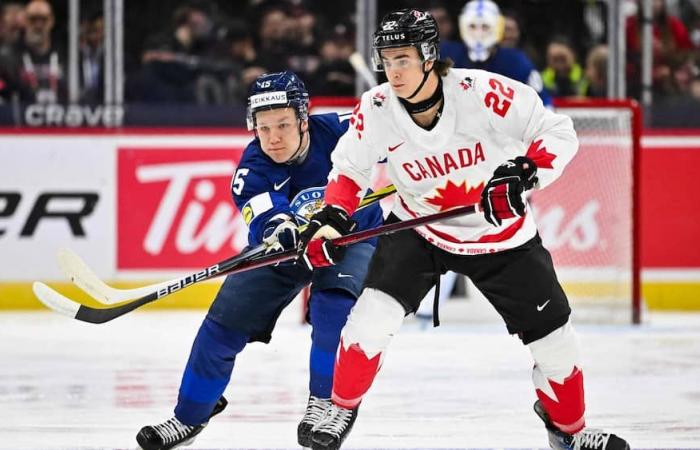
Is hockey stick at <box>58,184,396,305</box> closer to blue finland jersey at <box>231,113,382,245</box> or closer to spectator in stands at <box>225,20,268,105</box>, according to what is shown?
blue finland jersey at <box>231,113,382,245</box>

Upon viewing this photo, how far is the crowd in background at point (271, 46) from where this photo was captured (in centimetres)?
752

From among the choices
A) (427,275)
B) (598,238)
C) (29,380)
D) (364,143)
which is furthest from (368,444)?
(598,238)

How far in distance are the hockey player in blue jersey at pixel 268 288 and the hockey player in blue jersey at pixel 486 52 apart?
285cm

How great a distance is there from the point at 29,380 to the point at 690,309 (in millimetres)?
3792

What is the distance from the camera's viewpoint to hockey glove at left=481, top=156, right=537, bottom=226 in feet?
11.2

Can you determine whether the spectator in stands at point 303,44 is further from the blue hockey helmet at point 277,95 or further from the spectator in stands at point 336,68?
the blue hockey helmet at point 277,95

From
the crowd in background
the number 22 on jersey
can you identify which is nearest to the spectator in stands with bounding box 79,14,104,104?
the crowd in background

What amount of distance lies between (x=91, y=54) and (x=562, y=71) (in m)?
2.45

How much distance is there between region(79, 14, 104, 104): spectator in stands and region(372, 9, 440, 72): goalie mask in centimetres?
400

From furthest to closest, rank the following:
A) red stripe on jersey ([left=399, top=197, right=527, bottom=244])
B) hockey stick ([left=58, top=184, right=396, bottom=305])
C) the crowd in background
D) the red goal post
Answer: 1. the crowd in background
2. the red goal post
3. hockey stick ([left=58, top=184, right=396, bottom=305])
4. red stripe on jersey ([left=399, top=197, right=527, bottom=244])

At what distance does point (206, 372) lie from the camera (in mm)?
3838

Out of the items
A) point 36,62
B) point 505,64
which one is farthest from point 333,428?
point 36,62

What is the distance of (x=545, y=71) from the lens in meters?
7.93

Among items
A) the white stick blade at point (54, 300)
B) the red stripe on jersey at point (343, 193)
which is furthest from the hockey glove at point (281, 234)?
the white stick blade at point (54, 300)
